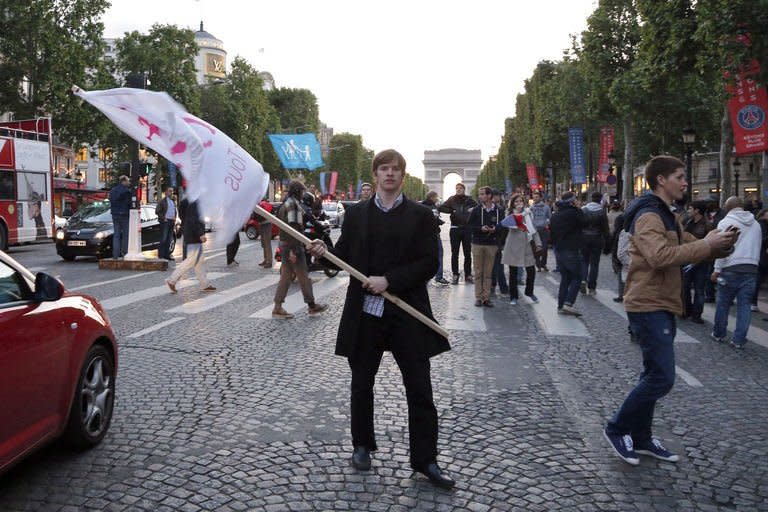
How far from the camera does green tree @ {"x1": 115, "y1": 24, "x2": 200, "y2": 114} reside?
4281 cm

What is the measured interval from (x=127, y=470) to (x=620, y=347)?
537 centimetres

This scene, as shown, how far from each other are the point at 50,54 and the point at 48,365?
32.4 meters

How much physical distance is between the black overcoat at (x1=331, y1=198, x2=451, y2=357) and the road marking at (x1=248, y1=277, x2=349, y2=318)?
226 inches

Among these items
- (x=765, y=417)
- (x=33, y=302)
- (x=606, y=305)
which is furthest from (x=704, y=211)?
(x=33, y=302)

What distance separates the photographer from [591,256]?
501 inches

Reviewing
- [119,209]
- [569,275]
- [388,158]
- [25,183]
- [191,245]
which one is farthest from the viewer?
[25,183]

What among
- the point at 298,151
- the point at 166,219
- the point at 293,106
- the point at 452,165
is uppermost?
the point at 293,106

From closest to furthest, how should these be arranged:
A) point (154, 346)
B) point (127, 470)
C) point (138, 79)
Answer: point (127, 470)
point (154, 346)
point (138, 79)

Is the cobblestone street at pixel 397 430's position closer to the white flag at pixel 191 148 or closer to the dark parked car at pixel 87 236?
the white flag at pixel 191 148

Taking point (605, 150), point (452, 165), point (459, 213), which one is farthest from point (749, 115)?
point (452, 165)

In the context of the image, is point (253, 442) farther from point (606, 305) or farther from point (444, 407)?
point (606, 305)

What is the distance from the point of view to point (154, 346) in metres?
7.43

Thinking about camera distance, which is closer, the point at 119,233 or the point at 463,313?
the point at 463,313

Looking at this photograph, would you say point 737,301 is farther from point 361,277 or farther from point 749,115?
point 749,115
